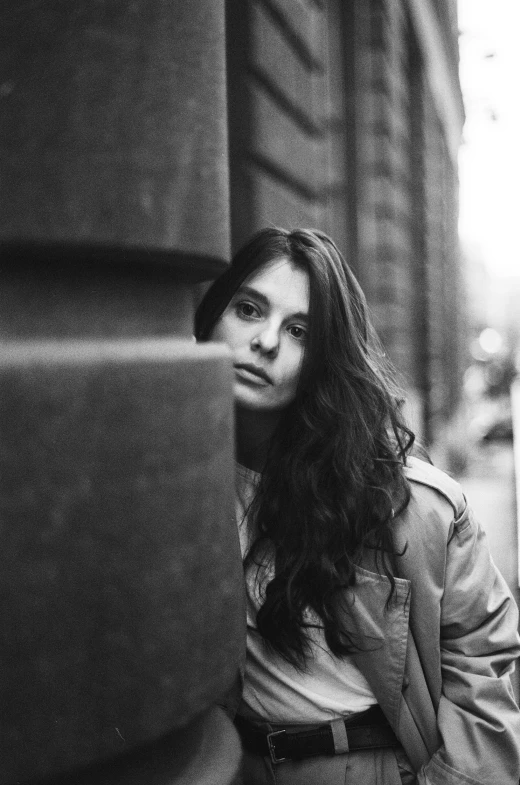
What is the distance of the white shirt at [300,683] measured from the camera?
1.71 meters

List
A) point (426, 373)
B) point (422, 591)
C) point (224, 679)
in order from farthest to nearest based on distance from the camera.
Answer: point (426, 373)
point (422, 591)
point (224, 679)

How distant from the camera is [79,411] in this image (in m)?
0.95

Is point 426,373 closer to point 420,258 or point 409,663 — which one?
point 420,258

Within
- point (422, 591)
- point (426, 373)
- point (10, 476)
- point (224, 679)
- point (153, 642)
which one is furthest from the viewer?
point (426, 373)

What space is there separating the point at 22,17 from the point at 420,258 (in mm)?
9131

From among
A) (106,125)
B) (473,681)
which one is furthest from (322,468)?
(106,125)

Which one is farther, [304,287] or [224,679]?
[304,287]

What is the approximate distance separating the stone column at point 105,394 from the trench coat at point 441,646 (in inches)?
26.4

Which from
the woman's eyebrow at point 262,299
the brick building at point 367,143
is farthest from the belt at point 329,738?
the brick building at point 367,143

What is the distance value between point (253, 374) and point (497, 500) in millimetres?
7923

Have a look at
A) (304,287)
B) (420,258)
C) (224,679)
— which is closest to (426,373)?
(420,258)

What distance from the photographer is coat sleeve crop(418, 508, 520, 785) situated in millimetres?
1706

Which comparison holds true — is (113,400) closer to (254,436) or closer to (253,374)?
(253,374)

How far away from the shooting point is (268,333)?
1653 millimetres
